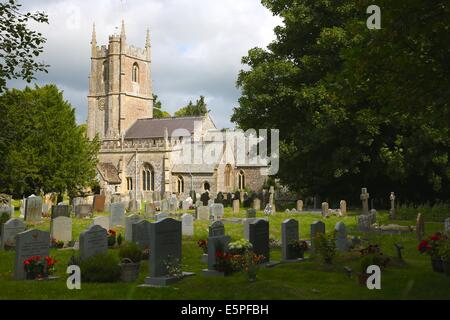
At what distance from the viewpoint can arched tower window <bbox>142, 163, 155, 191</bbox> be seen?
162ft

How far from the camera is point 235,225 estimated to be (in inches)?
894

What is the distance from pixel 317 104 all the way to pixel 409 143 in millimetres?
5013

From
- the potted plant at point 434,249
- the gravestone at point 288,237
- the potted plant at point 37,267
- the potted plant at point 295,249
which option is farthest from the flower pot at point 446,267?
the potted plant at point 37,267

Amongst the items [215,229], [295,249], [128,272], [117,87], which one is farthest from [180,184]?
[128,272]

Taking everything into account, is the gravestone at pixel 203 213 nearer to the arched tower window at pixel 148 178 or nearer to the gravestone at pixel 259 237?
the gravestone at pixel 259 237

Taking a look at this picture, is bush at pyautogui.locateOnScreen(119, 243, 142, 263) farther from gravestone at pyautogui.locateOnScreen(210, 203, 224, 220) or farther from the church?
the church

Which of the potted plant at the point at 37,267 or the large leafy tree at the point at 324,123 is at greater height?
the large leafy tree at the point at 324,123

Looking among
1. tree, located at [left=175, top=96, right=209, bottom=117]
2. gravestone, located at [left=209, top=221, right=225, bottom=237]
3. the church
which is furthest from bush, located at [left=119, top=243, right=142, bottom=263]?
tree, located at [left=175, top=96, right=209, bottom=117]

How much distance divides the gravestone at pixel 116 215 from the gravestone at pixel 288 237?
1010 centimetres

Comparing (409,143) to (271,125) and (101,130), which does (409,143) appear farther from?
(101,130)

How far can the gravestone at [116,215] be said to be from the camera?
2209 centimetres

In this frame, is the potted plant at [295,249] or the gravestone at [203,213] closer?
the potted plant at [295,249]

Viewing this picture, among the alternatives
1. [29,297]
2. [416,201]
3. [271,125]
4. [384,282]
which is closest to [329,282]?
[384,282]
